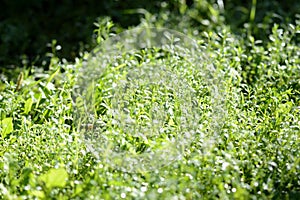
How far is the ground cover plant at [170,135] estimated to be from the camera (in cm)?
261

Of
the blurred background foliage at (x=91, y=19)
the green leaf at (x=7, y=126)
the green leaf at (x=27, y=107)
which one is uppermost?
the blurred background foliage at (x=91, y=19)

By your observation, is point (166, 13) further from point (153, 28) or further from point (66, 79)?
point (66, 79)

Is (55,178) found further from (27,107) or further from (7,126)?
(27,107)

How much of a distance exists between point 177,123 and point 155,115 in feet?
0.41

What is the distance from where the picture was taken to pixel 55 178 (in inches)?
101

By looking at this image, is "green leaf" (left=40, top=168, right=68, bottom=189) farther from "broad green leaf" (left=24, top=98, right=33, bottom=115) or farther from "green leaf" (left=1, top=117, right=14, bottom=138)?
"broad green leaf" (left=24, top=98, right=33, bottom=115)

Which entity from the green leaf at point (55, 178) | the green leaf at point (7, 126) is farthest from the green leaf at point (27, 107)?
the green leaf at point (55, 178)

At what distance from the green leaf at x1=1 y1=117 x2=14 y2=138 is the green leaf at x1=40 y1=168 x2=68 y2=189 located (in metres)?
0.65

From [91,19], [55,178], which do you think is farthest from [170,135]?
[91,19]

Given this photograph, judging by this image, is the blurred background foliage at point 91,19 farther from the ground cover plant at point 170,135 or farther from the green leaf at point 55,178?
the green leaf at point 55,178

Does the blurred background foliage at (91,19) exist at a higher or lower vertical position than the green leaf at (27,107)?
higher

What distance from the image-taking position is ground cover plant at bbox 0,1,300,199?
2611 mm

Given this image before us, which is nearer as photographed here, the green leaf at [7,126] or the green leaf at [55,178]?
the green leaf at [55,178]

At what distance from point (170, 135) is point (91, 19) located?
2.18 m
